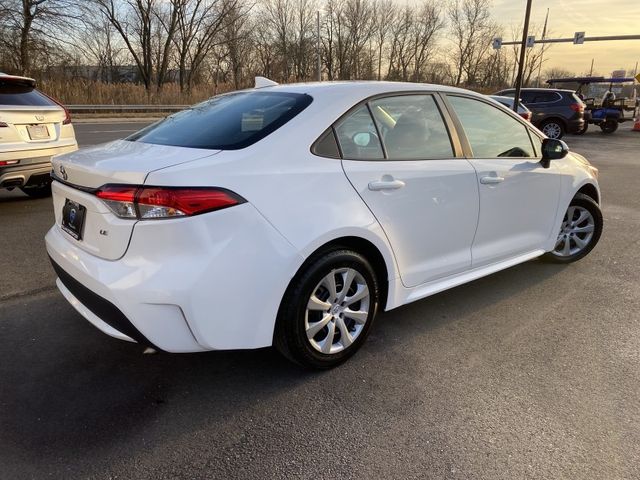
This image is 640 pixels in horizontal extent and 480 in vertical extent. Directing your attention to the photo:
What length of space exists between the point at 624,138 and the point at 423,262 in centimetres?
2020

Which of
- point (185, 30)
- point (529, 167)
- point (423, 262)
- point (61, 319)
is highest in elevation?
point (185, 30)

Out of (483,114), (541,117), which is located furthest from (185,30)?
(483,114)

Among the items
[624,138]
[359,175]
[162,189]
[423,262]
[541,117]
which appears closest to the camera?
[162,189]

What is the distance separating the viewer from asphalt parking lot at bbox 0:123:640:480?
2.17 metres

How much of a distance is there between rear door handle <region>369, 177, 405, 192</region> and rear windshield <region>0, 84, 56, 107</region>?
4839 mm

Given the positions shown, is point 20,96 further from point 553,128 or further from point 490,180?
point 553,128

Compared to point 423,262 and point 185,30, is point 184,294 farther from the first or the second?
point 185,30

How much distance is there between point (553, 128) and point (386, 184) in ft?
55.9

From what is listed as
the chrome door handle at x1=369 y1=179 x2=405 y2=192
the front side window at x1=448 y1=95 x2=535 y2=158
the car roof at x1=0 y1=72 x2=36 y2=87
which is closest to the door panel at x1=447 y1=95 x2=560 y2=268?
the front side window at x1=448 y1=95 x2=535 y2=158

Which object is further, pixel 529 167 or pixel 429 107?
pixel 529 167

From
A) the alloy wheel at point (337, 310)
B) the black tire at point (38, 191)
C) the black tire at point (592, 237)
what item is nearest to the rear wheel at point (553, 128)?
the black tire at point (592, 237)

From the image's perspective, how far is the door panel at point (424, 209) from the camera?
279 cm

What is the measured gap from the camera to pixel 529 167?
377 centimetres

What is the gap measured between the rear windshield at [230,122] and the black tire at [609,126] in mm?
22284
